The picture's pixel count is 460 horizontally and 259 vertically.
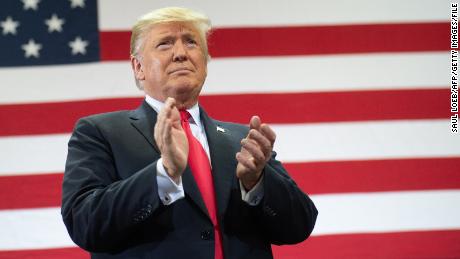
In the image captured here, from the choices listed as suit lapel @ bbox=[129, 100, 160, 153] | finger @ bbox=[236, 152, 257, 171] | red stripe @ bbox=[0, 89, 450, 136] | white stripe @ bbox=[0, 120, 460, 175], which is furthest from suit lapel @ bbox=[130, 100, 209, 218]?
white stripe @ bbox=[0, 120, 460, 175]

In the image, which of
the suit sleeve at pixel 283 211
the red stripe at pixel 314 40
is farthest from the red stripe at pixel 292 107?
the suit sleeve at pixel 283 211

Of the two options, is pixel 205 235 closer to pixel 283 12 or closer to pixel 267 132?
pixel 267 132

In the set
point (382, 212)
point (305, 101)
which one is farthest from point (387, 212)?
point (305, 101)

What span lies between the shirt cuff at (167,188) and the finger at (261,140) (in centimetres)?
15

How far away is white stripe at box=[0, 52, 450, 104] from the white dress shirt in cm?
77

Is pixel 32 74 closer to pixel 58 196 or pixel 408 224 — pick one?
pixel 58 196

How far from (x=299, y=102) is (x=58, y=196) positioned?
2.86 feet

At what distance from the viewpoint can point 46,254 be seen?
6.73 ft

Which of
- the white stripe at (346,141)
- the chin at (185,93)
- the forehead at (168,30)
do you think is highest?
the forehead at (168,30)

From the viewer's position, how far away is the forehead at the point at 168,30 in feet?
4.33

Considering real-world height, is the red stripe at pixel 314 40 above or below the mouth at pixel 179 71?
below

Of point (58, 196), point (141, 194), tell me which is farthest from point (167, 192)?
point (58, 196)

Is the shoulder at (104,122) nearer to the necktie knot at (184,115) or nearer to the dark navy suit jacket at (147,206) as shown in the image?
the dark navy suit jacket at (147,206)

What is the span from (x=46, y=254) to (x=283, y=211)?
1.16 meters
